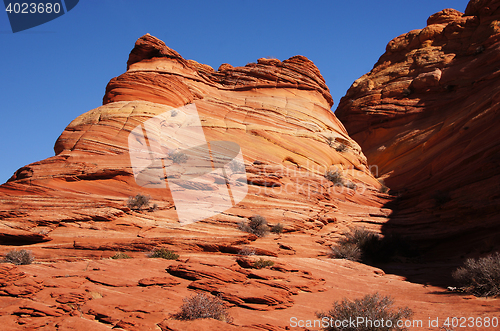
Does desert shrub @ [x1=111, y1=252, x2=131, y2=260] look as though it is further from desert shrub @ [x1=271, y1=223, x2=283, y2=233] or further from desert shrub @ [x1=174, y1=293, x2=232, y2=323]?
desert shrub @ [x1=271, y1=223, x2=283, y2=233]

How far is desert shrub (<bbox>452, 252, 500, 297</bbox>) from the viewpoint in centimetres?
842

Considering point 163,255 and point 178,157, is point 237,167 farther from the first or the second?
point 163,255

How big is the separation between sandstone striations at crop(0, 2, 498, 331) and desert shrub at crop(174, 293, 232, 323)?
0.23m

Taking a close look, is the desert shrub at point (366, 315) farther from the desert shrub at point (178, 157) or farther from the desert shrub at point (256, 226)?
the desert shrub at point (178, 157)

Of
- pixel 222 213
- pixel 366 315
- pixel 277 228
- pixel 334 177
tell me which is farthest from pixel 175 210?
pixel 334 177

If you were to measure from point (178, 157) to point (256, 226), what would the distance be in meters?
5.33

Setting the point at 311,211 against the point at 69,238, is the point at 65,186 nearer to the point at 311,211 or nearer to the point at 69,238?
the point at 69,238

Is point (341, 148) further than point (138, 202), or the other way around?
point (341, 148)

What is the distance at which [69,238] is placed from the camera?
10.7 meters

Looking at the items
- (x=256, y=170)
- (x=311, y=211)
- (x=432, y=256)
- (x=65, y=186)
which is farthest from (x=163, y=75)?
(x=432, y=256)

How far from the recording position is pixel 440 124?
2795cm

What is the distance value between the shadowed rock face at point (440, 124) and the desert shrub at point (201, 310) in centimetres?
1138

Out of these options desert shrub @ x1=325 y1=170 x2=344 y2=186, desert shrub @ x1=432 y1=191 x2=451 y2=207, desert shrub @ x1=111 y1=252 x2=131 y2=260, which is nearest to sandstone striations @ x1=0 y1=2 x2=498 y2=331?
desert shrub @ x1=111 y1=252 x2=131 y2=260

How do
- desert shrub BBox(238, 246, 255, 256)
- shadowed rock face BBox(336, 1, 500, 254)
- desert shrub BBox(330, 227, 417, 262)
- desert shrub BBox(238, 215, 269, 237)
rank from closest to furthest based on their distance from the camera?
1. desert shrub BBox(238, 246, 255, 256)
2. desert shrub BBox(238, 215, 269, 237)
3. desert shrub BBox(330, 227, 417, 262)
4. shadowed rock face BBox(336, 1, 500, 254)
